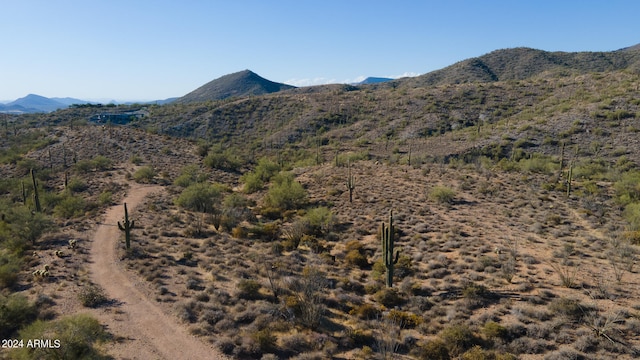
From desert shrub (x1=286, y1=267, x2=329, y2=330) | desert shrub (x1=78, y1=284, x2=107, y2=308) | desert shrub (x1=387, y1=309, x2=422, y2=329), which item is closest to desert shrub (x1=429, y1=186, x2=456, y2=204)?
desert shrub (x1=286, y1=267, x2=329, y2=330)

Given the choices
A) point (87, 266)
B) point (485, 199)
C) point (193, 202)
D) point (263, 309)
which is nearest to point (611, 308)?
point (263, 309)

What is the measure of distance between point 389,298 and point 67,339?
11.3 m

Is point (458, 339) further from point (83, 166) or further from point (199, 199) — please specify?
point (83, 166)

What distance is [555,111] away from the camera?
53188mm

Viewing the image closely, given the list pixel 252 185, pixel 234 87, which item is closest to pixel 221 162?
pixel 252 185

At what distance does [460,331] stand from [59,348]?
41.0 feet

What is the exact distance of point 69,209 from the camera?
89.4ft

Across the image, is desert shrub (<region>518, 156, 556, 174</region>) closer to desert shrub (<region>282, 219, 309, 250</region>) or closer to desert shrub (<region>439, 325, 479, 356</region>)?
desert shrub (<region>282, 219, 309, 250</region>)

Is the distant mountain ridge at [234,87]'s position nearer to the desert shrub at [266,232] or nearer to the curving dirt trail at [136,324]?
the desert shrub at [266,232]

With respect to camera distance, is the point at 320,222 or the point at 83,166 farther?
the point at 83,166

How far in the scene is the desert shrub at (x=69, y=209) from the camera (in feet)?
88.5

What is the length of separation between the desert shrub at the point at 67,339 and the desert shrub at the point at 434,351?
10.1 meters

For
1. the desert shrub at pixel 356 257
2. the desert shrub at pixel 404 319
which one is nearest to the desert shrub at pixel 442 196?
the desert shrub at pixel 356 257

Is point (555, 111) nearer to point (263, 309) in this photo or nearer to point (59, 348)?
point (263, 309)
